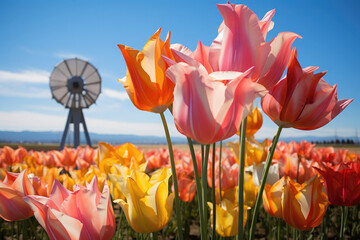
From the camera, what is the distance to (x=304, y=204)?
3.39 ft

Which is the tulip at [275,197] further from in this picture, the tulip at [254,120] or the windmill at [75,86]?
the windmill at [75,86]

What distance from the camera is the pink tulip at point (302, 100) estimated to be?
75 centimetres

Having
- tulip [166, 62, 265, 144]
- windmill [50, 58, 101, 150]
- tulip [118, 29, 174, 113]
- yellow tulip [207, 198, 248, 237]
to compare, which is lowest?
yellow tulip [207, 198, 248, 237]

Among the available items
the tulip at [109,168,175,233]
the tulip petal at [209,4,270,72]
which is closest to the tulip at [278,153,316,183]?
the tulip at [109,168,175,233]

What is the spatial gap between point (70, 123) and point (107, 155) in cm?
1583

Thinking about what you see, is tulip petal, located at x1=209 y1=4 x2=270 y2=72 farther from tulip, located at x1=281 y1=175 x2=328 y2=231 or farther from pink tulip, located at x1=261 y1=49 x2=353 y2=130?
tulip, located at x1=281 y1=175 x2=328 y2=231

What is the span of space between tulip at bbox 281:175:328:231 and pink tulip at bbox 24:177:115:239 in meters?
0.67

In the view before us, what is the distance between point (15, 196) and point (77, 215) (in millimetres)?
389

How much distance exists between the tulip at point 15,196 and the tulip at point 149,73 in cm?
55

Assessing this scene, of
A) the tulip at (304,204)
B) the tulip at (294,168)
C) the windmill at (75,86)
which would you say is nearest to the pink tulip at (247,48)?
the tulip at (304,204)

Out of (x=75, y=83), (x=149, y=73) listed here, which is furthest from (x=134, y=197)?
(x=75, y=83)

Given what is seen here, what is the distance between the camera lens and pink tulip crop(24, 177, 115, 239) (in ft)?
2.35

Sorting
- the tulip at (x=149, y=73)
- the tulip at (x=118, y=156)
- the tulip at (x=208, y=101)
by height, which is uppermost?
the tulip at (x=149, y=73)

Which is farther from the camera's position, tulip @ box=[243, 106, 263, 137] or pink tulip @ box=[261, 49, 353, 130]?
tulip @ box=[243, 106, 263, 137]
